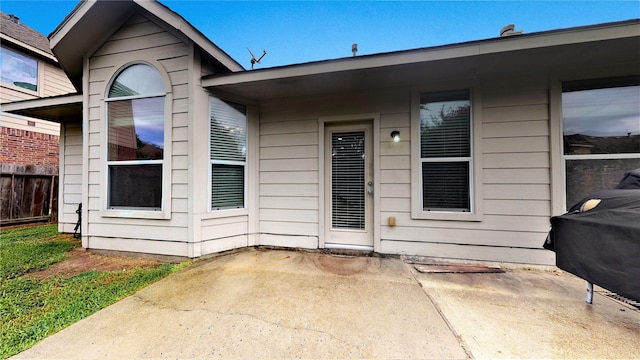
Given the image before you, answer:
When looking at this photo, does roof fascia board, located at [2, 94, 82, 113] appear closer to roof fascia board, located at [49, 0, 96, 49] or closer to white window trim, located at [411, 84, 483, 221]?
roof fascia board, located at [49, 0, 96, 49]

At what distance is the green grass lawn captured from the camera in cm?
174

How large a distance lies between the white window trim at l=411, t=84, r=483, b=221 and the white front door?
607 mm

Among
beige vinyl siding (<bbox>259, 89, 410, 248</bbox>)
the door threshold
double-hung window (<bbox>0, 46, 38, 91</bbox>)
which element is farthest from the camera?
double-hung window (<bbox>0, 46, 38, 91</bbox>)

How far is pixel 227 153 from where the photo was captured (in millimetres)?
3625

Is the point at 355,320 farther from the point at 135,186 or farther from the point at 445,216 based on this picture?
the point at 135,186

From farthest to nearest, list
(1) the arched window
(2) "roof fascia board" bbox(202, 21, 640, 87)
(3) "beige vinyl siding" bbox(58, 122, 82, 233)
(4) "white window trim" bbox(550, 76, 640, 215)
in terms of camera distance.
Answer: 1. (3) "beige vinyl siding" bbox(58, 122, 82, 233)
2. (1) the arched window
3. (4) "white window trim" bbox(550, 76, 640, 215)
4. (2) "roof fascia board" bbox(202, 21, 640, 87)

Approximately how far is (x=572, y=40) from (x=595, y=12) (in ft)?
15.0

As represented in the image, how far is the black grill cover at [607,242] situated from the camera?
5.27ft

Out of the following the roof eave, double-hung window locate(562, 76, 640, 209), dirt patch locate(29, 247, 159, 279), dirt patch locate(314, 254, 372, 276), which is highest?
the roof eave

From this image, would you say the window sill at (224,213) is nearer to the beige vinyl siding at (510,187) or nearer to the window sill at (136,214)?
the window sill at (136,214)

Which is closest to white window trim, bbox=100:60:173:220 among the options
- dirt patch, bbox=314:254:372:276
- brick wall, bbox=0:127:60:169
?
dirt patch, bbox=314:254:372:276

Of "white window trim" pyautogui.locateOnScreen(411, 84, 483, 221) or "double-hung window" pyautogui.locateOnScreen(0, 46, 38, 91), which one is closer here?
"white window trim" pyautogui.locateOnScreen(411, 84, 483, 221)

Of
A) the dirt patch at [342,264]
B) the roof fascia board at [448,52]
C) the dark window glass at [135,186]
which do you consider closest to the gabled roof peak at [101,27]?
the roof fascia board at [448,52]

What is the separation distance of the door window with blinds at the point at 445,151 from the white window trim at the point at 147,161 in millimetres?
3551
